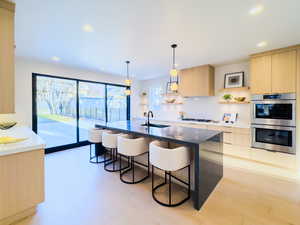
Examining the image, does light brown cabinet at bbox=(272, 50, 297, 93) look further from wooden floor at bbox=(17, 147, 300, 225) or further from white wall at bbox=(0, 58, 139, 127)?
white wall at bbox=(0, 58, 139, 127)

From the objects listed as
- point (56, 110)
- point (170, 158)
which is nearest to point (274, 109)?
point (170, 158)

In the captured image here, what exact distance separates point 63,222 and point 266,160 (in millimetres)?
4022

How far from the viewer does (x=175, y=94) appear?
550 cm

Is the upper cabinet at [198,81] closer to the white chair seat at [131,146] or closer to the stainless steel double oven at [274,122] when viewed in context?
the stainless steel double oven at [274,122]

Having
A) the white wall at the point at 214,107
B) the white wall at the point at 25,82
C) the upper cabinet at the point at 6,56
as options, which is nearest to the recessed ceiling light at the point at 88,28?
the upper cabinet at the point at 6,56

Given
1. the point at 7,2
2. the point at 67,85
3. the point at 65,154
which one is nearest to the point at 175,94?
the point at 67,85

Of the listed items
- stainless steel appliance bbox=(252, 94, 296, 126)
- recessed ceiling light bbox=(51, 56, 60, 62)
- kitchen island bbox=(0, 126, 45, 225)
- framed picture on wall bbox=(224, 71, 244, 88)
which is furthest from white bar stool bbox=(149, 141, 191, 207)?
recessed ceiling light bbox=(51, 56, 60, 62)

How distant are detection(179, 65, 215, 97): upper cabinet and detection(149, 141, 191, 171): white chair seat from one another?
2.88 m

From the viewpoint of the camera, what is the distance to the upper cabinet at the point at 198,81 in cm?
427

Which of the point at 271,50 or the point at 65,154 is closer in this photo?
the point at 271,50

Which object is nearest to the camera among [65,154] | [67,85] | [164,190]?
[164,190]

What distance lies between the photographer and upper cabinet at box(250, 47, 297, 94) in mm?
2949

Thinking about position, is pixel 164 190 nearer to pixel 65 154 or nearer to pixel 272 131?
pixel 272 131

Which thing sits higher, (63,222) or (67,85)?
(67,85)
